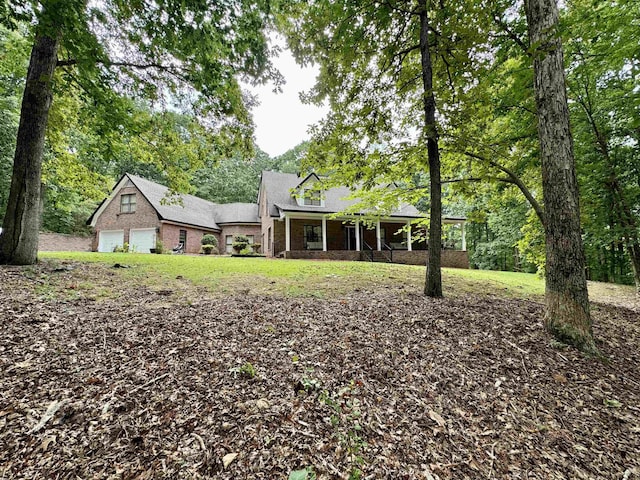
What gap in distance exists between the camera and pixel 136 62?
6527mm

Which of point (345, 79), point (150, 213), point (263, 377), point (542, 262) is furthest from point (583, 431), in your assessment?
point (150, 213)

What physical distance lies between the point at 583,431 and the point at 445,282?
570 centimetres

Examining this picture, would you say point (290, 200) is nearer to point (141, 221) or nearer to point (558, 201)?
point (141, 221)

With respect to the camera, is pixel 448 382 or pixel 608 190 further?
pixel 608 190

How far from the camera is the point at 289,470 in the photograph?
72.4 inches

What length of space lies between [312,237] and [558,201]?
14973 mm

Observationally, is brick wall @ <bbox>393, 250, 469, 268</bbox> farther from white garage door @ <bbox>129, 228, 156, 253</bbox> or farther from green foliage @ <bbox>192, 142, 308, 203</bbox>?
green foliage @ <bbox>192, 142, 308, 203</bbox>

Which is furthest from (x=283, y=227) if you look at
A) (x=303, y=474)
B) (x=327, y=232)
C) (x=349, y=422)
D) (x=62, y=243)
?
(x=303, y=474)

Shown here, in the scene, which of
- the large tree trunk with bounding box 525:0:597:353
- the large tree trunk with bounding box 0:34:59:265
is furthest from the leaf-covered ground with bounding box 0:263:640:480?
the large tree trunk with bounding box 0:34:59:265

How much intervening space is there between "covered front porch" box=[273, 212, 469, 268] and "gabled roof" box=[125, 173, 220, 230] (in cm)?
661

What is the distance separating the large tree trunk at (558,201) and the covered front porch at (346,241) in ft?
35.5

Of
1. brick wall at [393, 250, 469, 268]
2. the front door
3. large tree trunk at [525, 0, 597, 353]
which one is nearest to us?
large tree trunk at [525, 0, 597, 353]

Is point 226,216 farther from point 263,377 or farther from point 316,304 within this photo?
point 263,377

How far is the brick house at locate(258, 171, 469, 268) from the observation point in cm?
1623
